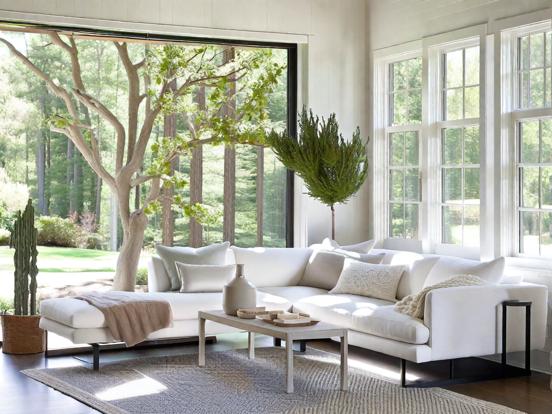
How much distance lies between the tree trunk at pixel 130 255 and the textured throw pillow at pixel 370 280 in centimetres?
207

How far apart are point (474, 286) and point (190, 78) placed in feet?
13.0

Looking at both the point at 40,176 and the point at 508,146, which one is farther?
the point at 40,176

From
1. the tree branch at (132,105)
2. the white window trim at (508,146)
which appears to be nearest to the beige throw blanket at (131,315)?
the tree branch at (132,105)

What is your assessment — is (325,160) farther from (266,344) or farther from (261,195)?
(266,344)

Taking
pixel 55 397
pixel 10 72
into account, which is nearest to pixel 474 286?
pixel 55 397

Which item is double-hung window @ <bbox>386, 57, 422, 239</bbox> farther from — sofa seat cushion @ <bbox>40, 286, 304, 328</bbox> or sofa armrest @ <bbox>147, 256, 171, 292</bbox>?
sofa armrest @ <bbox>147, 256, 171, 292</bbox>

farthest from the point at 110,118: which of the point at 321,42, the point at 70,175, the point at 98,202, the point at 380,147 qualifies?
the point at 380,147

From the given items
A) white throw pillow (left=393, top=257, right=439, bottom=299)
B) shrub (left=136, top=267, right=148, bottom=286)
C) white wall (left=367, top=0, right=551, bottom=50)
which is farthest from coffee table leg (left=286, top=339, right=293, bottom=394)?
shrub (left=136, top=267, right=148, bottom=286)

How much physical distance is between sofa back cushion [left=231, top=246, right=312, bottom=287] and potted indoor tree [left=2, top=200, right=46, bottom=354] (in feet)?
5.99

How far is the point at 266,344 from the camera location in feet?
26.6

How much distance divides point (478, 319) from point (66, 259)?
159 inches

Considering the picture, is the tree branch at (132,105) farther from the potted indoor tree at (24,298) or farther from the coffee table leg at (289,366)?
the coffee table leg at (289,366)

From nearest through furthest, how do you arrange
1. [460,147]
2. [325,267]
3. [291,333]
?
1. [291,333]
2. [460,147]
3. [325,267]

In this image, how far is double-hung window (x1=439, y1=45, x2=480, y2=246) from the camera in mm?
8023
